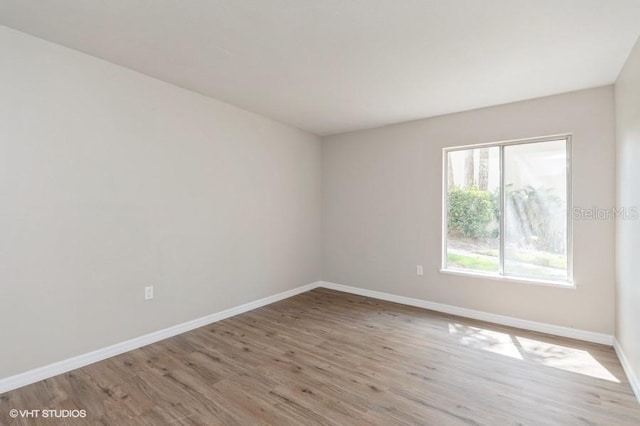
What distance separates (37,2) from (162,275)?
7.27 ft

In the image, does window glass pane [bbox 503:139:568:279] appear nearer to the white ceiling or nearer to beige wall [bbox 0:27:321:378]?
the white ceiling

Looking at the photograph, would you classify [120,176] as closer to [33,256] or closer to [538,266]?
[33,256]

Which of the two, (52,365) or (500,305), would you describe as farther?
(500,305)

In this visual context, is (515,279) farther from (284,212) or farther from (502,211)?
(284,212)

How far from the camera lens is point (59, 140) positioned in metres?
2.36

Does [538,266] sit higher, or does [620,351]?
[538,266]

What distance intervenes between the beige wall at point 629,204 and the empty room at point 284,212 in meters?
0.03

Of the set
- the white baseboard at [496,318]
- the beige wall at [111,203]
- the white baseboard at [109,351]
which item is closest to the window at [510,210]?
the white baseboard at [496,318]

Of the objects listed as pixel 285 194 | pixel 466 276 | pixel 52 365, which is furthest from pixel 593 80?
pixel 52 365

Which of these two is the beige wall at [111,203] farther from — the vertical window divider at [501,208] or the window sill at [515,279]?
the vertical window divider at [501,208]

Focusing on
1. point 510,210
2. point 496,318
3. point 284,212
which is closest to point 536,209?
point 510,210

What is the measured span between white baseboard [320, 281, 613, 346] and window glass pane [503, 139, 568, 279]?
520mm

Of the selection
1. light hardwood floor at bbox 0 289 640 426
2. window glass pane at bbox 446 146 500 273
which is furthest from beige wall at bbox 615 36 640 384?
window glass pane at bbox 446 146 500 273

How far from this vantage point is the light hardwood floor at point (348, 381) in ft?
6.28
